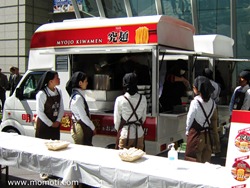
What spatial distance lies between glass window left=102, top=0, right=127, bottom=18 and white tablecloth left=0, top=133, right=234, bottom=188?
1295cm

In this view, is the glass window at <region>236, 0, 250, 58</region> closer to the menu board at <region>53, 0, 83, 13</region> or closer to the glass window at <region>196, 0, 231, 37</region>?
the glass window at <region>196, 0, 231, 37</region>

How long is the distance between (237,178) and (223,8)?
39.6ft

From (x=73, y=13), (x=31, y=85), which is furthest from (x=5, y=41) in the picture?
(x=31, y=85)

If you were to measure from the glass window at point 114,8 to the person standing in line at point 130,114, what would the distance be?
12.3 m

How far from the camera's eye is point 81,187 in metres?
4.50

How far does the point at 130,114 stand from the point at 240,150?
2.09m

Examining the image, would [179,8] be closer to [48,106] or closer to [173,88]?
[173,88]

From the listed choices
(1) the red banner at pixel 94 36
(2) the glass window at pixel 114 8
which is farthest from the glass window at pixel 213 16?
(1) the red banner at pixel 94 36

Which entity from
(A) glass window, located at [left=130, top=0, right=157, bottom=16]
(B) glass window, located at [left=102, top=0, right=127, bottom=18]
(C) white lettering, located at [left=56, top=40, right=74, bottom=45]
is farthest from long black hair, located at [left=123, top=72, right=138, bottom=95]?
(B) glass window, located at [left=102, top=0, right=127, bottom=18]

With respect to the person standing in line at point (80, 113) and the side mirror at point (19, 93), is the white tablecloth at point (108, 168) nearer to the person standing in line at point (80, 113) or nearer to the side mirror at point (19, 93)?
the person standing in line at point (80, 113)

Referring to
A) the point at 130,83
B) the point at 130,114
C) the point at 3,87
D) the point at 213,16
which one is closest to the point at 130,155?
the point at 130,114

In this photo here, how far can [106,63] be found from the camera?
6852 millimetres

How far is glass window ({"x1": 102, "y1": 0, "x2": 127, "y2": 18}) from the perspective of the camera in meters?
16.6

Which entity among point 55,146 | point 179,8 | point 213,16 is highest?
point 179,8
